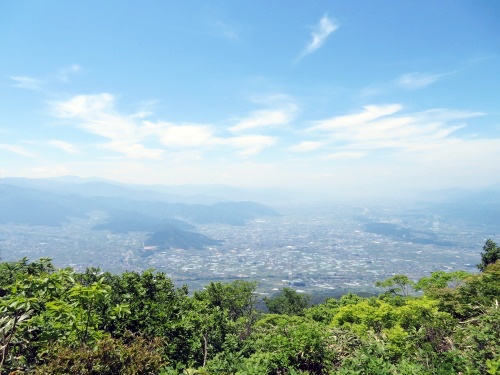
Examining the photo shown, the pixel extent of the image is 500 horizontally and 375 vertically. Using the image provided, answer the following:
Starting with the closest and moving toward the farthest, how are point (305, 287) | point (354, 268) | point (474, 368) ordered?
point (474, 368)
point (305, 287)
point (354, 268)

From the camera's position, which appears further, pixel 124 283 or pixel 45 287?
pixel 124 283

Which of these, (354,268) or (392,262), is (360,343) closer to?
(354,268)

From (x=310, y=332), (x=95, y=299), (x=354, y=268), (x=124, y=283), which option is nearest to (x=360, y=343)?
(x=310, y=332)

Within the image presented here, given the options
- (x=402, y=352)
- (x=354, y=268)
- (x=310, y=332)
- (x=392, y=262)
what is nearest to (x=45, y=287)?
→ (x=310, y=332)

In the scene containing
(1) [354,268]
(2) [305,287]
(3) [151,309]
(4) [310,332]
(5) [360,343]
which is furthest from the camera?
(1) [354,268]

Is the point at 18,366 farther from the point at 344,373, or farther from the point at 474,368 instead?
the point at 474,368

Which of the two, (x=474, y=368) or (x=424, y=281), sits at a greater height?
(x=474, y=368)

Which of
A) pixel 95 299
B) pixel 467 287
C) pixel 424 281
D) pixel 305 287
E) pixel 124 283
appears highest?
pixel 95 299
